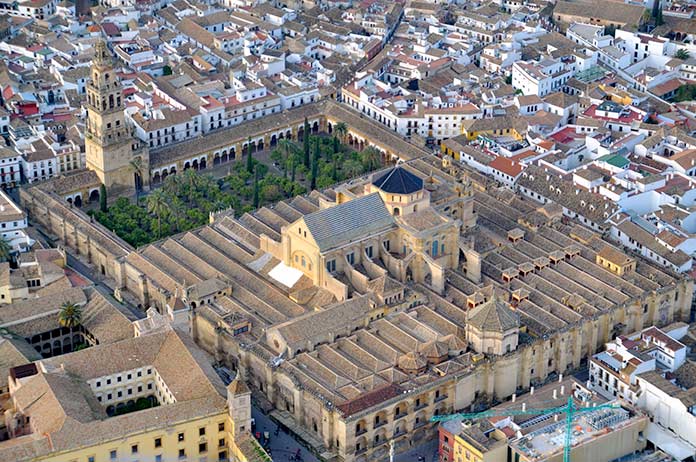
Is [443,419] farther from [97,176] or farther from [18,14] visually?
[18,14]

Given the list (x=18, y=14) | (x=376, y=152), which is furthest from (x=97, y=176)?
(x=18, y=14)

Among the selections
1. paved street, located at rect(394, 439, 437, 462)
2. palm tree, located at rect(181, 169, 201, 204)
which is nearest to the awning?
paved street, located at rect(394, 439, 437, 462)

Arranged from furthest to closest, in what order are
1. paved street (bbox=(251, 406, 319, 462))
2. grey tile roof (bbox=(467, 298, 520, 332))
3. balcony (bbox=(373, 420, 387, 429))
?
grey tile roof (bbox=(467, 298, 520, 332))
paved street (bbox=(251, 406, 319, 462))
balcony (bbox=(373, 420, 387, 429))

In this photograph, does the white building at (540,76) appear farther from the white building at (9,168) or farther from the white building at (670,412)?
the white building at (9,168)

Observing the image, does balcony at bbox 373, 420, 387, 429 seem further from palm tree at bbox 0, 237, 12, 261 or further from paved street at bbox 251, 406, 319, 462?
palm tree at bbox 0, 237, 12, 261

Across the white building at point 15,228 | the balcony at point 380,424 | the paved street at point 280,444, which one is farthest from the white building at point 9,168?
the balcony at point 380,424

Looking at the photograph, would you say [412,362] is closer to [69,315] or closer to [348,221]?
[348,221]
